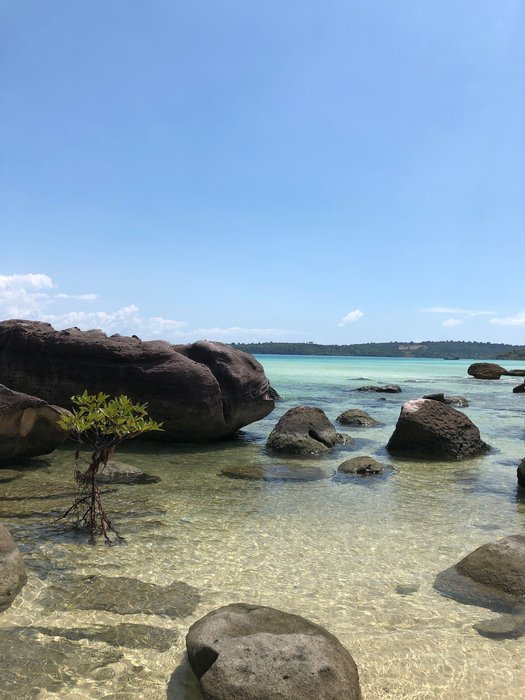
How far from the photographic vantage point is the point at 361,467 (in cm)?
1216

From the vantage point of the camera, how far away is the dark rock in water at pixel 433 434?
14.3 meters

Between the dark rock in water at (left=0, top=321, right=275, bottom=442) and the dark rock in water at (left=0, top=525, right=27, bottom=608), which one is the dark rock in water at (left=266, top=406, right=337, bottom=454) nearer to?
the dark rock in water at (left=0, top=321, right=275, bottom=442)

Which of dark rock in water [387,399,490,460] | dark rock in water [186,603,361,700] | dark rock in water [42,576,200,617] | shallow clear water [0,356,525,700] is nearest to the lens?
dark rock in water [186,603,361,700]

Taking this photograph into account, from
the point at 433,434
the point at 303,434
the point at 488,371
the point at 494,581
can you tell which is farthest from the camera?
the point at 488,371

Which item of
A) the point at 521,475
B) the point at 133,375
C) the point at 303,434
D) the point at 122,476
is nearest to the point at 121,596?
the point at 122,476

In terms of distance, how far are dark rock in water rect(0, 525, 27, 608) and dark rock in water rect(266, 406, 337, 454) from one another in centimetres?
927

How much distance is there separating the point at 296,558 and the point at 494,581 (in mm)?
2357

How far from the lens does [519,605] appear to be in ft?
18.5

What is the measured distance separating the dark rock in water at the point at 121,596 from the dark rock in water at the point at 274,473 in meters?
5.52

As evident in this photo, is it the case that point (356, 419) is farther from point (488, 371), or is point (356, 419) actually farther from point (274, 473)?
point (488, 371)

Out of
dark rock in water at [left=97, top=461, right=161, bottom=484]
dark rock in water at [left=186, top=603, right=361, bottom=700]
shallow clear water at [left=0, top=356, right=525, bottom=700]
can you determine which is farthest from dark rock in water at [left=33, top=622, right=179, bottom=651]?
dark rock in water at [left=97, top=461, right=161, bottom=484]

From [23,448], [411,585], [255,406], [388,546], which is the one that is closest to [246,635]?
[411,585]

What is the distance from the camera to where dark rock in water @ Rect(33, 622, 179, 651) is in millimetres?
4754

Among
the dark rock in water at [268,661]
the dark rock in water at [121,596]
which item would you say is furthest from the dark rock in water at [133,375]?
the dark rock in water at [268,661]
